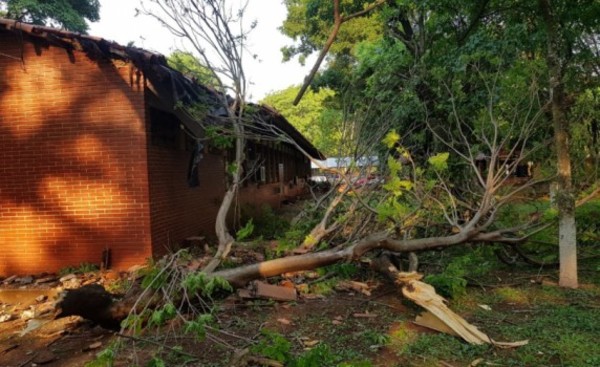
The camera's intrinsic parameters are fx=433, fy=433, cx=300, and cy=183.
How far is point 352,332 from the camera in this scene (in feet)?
14.9

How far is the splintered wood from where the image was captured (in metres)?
4.10

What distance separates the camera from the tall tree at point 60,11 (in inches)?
782

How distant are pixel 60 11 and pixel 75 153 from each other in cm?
1790

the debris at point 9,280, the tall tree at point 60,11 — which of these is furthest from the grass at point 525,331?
the tall tree at point 60,11

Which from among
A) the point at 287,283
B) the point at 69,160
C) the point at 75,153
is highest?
the point at 75,153

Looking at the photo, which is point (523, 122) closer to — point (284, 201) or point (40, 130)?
point (40, 130)

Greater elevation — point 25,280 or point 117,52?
point 117,52

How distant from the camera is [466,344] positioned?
13.3 feet

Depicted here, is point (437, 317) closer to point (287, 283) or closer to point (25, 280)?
point (287, 283)

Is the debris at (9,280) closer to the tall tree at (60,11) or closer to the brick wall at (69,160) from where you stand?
the brick wall at (69,160)

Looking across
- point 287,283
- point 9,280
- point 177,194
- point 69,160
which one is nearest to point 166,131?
point 177,194

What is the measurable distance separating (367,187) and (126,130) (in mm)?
4569

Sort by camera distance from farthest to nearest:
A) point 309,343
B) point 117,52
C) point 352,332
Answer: point 117,52, point 352,332, point 309,343

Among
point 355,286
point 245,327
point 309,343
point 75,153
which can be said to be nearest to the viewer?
point 309,343
